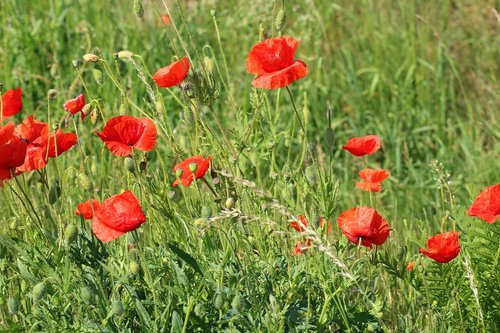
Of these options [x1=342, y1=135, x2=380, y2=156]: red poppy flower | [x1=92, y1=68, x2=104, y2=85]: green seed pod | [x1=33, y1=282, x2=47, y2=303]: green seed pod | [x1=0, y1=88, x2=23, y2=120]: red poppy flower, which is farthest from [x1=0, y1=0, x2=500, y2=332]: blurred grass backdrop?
[x1=33, y1=282, x2=47, y2=303]: green seed pod

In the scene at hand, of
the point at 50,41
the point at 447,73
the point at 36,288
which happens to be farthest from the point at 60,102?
the point at 36,288

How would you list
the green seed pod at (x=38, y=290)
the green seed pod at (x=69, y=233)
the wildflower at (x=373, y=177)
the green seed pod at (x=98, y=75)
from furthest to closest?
the wildflower at (x=373, y=177) < the green seed pod at (x=98, y=75) < the green seed pod at (x=69, y=233) < the green seed pod at (x=38, y=290)

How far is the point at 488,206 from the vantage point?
2.17 metres

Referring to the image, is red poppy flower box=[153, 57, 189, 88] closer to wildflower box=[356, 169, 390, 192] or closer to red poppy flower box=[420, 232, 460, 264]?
wildflower box=[356, 169, 390, 192]

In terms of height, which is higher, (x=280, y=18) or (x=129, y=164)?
(x=280, y=18)

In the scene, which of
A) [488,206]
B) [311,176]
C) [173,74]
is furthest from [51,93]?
[488,206]

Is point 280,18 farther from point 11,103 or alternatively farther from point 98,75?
point 11,103

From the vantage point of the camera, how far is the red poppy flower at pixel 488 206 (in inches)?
85.4

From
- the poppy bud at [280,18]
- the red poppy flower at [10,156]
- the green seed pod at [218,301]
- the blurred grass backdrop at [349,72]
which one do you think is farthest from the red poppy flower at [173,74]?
the blurred grass backdrop at [349,72]

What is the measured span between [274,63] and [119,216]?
0.53 metres

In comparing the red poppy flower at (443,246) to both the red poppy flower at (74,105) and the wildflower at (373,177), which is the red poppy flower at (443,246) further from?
the red poppy flower at (74,105)

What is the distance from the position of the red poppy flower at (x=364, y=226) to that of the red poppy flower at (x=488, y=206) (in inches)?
8.2

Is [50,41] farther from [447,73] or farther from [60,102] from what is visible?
[447,73]

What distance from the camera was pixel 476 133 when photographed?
421 cm
